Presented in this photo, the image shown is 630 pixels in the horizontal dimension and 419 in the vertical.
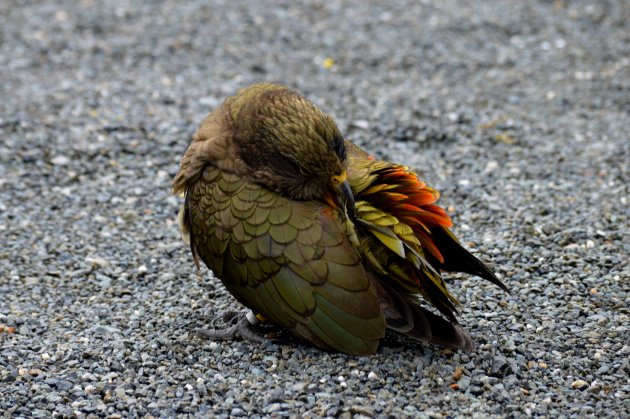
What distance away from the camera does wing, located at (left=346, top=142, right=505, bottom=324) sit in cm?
446

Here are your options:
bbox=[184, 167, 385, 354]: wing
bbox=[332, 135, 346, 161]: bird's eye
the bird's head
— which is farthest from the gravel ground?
bbox=[332, 135, 346, 161]: bird's eye

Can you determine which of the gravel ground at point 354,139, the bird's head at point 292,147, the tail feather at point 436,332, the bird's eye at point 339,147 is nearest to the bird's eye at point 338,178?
the bird's head at point 292,147

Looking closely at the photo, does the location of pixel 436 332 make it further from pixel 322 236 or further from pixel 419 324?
pixel 322 236

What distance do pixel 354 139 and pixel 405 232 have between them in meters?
3.53

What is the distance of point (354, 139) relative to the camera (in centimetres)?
790

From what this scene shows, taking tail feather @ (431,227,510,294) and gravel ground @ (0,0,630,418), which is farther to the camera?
tail feather @ (431,227,510,294)

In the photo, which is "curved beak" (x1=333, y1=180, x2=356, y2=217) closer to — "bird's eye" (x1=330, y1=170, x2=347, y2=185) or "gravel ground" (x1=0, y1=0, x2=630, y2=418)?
A: "bird's eye" (x1=330, y1=170, x2=347, y2=185)

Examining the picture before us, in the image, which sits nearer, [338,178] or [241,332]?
[338,178]

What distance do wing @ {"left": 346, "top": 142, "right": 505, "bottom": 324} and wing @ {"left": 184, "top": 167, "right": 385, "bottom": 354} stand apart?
15cm

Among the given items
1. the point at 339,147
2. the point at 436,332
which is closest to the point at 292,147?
the point at 339,147

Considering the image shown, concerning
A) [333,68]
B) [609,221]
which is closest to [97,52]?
[333,68]

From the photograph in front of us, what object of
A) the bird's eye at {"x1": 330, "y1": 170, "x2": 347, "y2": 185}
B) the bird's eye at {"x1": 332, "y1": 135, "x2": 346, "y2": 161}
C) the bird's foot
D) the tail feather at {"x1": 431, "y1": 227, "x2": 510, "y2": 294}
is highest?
the bird's eye at {"x1": 332, "y1": 135, "x2": 346, "y2": 161}

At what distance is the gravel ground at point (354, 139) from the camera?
4367 mm

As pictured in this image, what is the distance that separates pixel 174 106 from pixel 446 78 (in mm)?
2951
